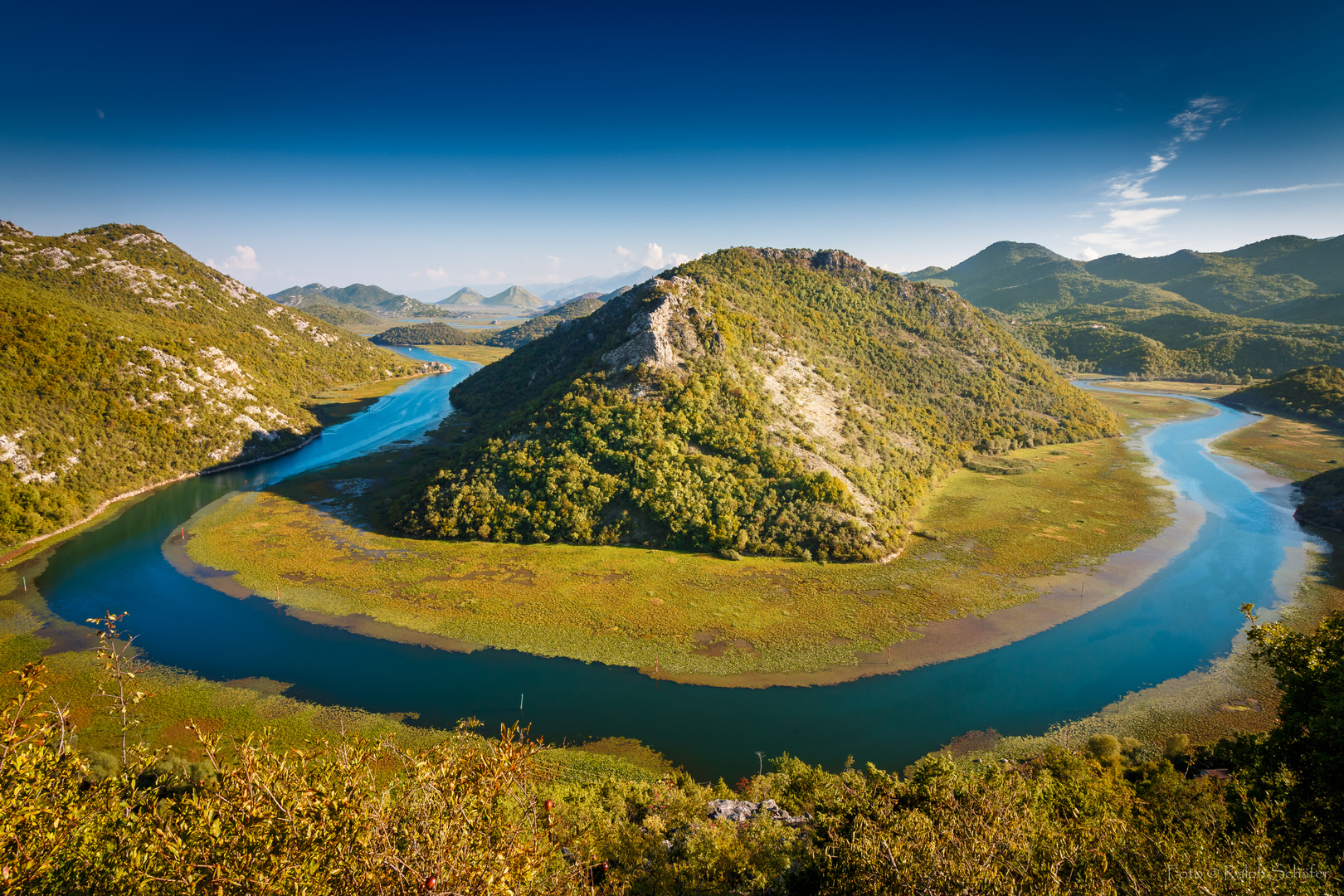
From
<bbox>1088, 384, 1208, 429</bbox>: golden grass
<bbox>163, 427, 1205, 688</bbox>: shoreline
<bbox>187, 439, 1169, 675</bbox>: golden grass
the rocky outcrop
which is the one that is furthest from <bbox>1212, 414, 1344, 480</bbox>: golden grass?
the rocky outcrop

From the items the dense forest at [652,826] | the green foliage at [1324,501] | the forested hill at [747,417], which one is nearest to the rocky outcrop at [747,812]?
the dense forest at [652,826]

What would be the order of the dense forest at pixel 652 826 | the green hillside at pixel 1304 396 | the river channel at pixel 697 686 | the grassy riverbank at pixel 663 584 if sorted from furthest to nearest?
1. the green hillside at pixel 1304 396
2. the grassy riverbank at pixel 663 584
3. the river channel at pixel 697 686
4. the dense forest at pixel 652 826

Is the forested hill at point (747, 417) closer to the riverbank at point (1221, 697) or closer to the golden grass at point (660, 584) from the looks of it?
the golden grass at point (660, 584)

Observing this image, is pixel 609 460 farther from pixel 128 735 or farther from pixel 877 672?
pixel 128 735

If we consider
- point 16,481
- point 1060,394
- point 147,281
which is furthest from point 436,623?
point 147,281

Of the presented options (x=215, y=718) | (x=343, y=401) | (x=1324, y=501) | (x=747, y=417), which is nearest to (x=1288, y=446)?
(x=1324, y=501)
